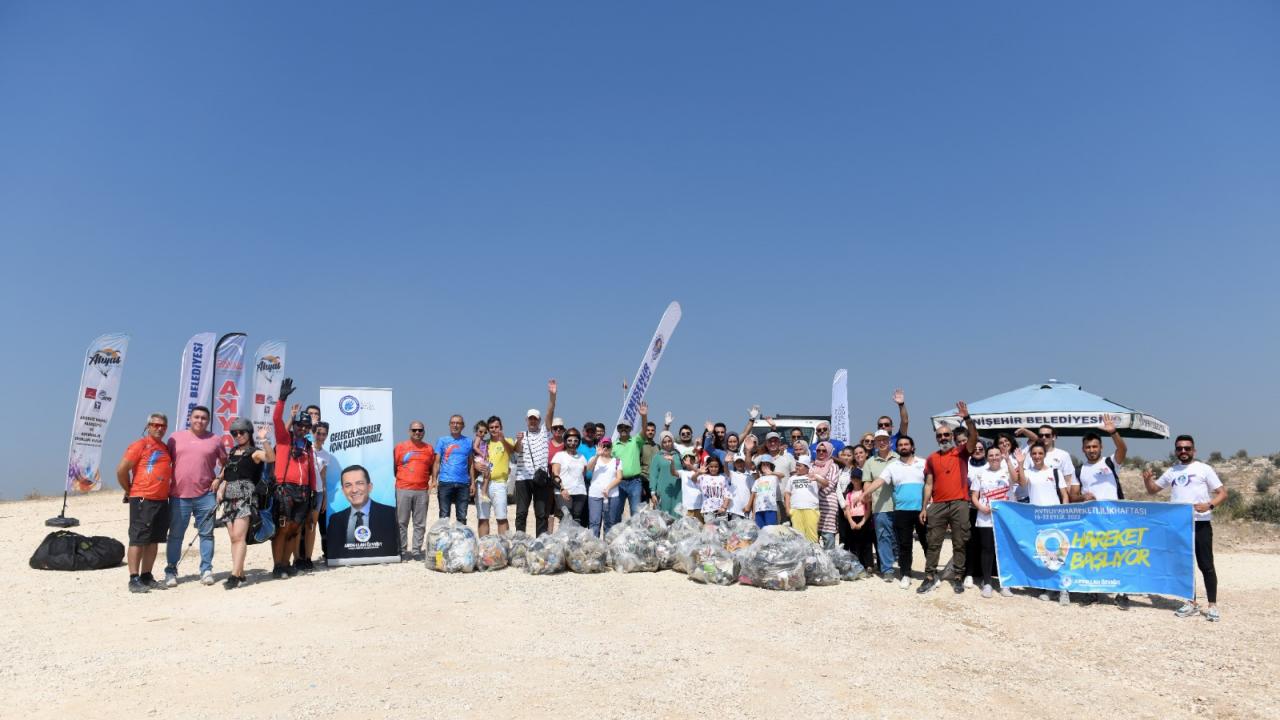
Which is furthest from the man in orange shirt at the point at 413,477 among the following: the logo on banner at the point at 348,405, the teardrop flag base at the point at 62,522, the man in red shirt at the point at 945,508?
the teardrop flag base at the point at 62,522

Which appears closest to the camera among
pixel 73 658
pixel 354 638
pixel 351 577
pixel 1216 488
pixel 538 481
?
pixel 73 658

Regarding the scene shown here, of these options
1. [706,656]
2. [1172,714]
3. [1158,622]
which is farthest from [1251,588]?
[706,656]

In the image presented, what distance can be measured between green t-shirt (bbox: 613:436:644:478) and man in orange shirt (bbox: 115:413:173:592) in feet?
18.1

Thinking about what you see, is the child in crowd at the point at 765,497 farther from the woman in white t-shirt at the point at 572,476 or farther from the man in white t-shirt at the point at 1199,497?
the man in white t-shirt at the point at 1199,497

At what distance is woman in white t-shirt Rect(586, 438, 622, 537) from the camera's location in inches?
422

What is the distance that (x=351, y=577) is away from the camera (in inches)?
361

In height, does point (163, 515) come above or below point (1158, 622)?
above

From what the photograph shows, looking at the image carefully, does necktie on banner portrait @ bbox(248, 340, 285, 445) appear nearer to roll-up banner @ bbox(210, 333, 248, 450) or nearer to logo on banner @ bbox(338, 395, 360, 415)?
roll-up banner @ bbox(210, 333, 248, 450)

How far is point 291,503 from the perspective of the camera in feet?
29.6

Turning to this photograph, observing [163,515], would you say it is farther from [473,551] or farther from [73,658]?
[473,551]

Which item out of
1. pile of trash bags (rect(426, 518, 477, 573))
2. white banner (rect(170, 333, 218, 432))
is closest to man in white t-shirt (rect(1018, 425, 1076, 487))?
pile of trash bags (rect(426, 518, 477, 573))

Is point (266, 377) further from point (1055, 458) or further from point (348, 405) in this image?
point (1055, 458)

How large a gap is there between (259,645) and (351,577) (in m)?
2.86

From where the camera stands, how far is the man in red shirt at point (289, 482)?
900cm
